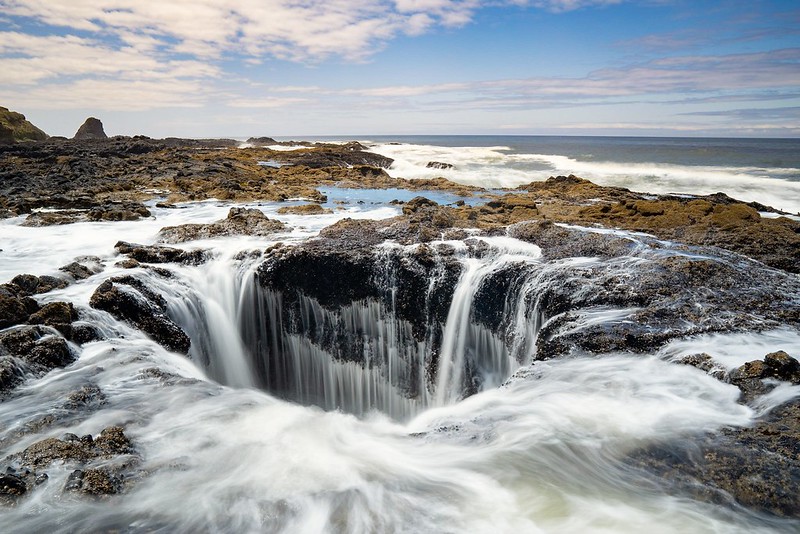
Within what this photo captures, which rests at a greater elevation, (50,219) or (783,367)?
(50,219)

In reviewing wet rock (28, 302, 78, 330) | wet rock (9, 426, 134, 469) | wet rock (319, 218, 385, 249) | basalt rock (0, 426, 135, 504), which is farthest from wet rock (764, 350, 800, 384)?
wet rock (28, 302, 78, 330)

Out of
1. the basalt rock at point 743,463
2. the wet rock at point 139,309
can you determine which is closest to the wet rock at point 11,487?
the wet rock at point 139,309

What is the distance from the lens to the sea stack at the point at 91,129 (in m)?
84.8

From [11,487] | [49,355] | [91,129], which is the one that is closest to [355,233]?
[49,355]

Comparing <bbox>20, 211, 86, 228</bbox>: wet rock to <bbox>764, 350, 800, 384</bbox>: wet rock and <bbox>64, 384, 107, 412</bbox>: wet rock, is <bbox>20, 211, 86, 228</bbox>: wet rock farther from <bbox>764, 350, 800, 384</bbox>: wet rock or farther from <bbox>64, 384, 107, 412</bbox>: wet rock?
<bbox>764, 350, 800, 384</bbox>: wet rock

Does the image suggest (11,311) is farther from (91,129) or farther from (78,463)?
(91,129)

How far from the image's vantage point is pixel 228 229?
39.3ft

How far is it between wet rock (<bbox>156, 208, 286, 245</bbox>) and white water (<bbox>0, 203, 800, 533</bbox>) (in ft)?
13.6

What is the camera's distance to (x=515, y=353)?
846 cm

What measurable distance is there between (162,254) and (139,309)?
250cm

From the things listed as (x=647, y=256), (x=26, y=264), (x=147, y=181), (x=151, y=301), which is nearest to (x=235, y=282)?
(x=151, y=301)

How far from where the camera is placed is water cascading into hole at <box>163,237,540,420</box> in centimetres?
904

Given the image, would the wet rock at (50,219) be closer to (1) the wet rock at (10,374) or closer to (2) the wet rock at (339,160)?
(1) the wet rock at (10,374)

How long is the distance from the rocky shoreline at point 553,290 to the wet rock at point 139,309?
24mm
